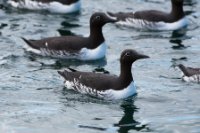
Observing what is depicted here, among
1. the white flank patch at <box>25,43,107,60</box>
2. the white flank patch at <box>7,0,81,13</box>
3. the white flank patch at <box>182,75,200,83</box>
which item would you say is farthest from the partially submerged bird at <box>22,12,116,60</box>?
the white flank patch at <box>7,0,81,13</box>

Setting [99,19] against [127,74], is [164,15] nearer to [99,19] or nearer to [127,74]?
[99,19]

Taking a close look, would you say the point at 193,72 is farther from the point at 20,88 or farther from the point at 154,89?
the point at 20,88

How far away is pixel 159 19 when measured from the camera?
24.7 metres

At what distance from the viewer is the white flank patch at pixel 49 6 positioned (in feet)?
88.0

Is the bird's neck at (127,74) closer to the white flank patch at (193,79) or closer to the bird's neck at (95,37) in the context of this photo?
the white flank patch at (193,79)

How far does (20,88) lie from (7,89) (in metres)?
0.31

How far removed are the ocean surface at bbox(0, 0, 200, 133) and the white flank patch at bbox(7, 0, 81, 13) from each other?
12.8 inches

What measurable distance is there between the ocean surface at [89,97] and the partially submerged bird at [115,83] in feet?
0.62

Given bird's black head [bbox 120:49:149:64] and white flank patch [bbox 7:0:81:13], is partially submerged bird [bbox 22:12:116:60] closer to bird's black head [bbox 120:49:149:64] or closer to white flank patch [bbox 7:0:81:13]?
bird's black head [bbox 120:49:149:64]

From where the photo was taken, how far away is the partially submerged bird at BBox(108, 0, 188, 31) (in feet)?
81.1

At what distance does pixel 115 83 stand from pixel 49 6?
30.6 ft

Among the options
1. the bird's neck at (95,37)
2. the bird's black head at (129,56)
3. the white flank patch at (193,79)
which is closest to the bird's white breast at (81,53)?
the bird's neck at (95,37)

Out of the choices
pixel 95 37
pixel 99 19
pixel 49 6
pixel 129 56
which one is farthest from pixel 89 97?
pixel 49 6

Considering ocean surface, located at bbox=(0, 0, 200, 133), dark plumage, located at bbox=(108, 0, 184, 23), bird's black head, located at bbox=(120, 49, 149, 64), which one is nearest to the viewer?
ocean surface, located at bbox=(0, 0, 200, 133)
